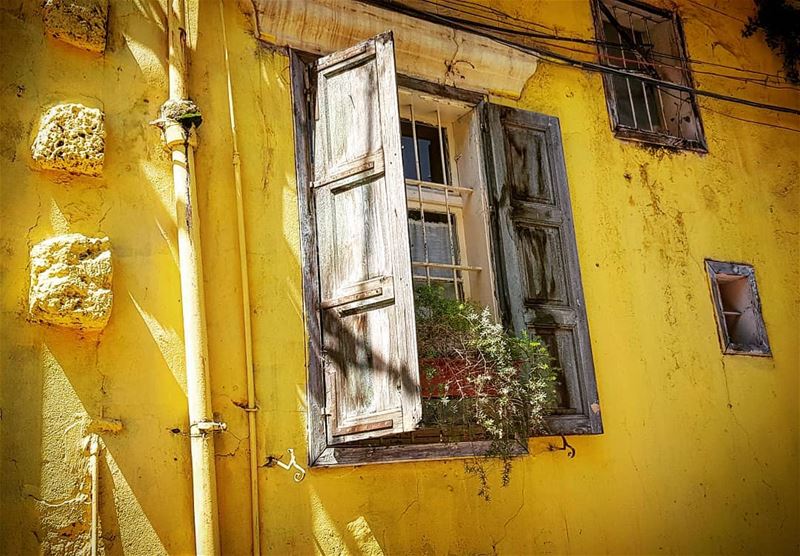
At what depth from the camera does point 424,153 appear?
5766 millimetres

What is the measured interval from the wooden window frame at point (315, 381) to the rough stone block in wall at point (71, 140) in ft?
3.76

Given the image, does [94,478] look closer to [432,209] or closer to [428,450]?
[428,450]

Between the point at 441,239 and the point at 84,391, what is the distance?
98.6 inches

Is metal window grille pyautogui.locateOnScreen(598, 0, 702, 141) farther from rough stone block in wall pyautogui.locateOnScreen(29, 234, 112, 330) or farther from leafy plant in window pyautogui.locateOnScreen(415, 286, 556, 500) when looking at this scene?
rough stone block in wall pyautogui.locateOnScreen(29, 234, 112, 330)

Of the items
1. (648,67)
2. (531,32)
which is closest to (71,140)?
(531,32)

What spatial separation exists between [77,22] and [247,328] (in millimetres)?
1876

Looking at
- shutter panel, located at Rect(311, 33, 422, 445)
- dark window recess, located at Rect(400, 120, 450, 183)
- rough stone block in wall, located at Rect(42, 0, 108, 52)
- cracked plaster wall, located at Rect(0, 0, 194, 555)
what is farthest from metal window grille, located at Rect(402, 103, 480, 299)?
rough stone block in wall, located at Rect(42, 0, 108, 52)

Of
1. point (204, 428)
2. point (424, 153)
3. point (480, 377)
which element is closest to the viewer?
point (204, 428)

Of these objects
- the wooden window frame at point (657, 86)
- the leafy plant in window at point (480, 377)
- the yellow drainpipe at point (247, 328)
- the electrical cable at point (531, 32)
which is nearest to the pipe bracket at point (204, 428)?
the yellow drainpipe at point (247, 328)

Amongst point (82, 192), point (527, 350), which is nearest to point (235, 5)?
point (82, 192)

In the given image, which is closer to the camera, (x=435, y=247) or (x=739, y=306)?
(x=435, y=247)

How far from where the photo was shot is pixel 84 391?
395 centimetres

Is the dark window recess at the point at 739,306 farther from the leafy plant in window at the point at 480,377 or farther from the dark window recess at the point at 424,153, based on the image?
the dark window recess at the point at 424,153

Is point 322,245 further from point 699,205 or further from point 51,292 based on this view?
point 699,205
